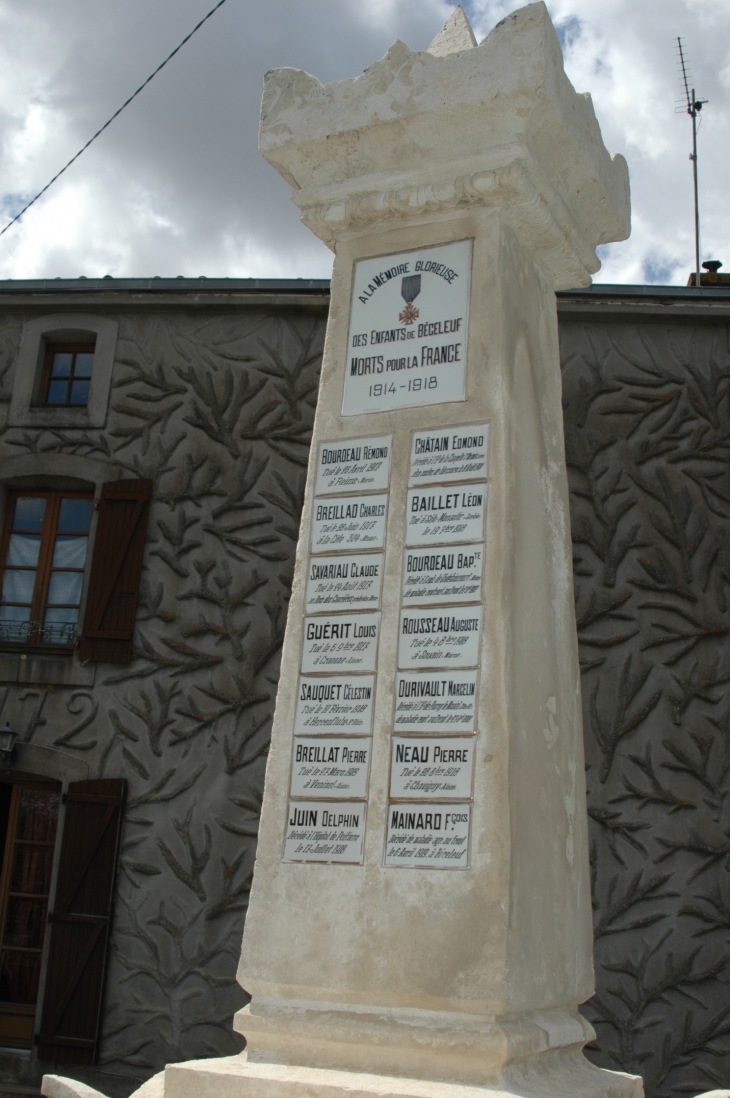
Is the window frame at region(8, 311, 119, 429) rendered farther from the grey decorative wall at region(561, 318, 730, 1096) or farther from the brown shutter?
the grey decorative wall at region(561, 318, 730, 1096)

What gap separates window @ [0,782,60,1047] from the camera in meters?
9.99

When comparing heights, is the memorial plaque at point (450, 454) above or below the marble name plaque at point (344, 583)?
above

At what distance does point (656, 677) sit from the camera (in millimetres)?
9289

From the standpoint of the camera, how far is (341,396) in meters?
3.20

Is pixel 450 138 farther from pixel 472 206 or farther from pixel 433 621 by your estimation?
pixel 433 621

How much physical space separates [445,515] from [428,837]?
82 cm

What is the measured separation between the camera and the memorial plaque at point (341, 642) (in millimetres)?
2883

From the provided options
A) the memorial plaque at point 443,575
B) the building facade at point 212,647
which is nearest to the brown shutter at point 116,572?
the building facade at point 212,647

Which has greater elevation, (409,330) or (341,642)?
(409,330)

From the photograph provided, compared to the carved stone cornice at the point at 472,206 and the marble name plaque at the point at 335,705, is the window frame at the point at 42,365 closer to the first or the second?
the carved stone cornice at the point at 472,206

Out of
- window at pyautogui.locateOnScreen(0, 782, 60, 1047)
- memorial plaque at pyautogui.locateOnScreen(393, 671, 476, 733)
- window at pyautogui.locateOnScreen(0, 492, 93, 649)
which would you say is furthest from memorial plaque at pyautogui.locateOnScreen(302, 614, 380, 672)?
window at pyautogui.locateOnScreen(0, 782, 60, 1047)

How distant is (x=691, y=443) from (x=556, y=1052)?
25.5ft

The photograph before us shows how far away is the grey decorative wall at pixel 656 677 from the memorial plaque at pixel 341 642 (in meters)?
6.68

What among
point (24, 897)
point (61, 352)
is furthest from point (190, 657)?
point (61, 352)
